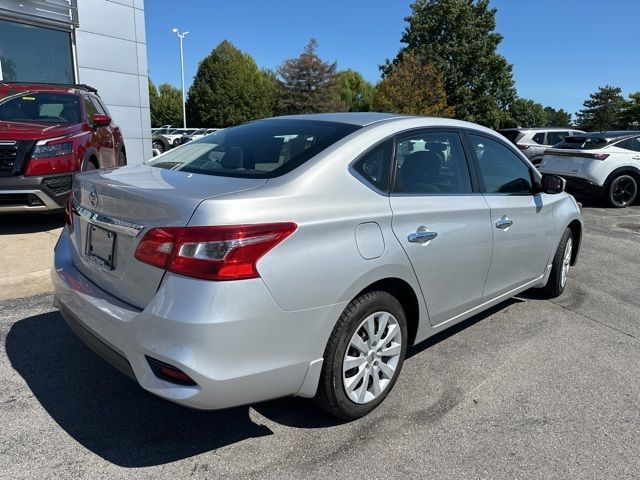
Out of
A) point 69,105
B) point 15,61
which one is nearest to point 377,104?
point 15,61

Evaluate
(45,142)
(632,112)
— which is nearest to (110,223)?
(45,142)

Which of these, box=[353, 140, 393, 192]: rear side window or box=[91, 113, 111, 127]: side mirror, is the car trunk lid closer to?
box=[353, 140, 393, 192]: rear side window

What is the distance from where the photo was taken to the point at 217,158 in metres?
3.06

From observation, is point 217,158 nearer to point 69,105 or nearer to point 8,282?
point 8,282

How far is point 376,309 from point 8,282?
362 centimetres

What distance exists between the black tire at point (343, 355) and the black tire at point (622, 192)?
1009 cm

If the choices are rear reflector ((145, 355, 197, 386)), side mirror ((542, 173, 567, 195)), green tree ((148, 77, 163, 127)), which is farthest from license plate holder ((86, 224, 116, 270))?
green tree ((148, 77, 163, 127))

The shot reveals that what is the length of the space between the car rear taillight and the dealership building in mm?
10734

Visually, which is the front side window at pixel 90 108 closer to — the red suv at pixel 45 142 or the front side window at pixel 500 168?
the red suv at pixel 45 142

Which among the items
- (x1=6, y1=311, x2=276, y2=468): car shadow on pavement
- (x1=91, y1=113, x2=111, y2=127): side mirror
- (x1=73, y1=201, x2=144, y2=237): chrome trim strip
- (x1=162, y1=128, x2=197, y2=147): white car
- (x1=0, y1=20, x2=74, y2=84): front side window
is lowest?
(x1=162, y1=128, x2=197, y2=147): white car

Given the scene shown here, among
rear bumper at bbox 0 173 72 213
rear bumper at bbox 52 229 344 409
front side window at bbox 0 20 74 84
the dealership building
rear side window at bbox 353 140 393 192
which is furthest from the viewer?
the dealership building

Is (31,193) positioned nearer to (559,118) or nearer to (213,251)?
(213,251)

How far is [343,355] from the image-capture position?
260cm

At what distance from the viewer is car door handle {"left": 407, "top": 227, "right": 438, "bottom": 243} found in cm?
287
